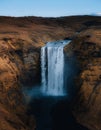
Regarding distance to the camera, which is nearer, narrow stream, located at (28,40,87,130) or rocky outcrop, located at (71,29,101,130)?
rocky outcrop, located at (71,29,101,130)

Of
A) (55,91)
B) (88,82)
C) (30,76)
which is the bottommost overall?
(55,91)

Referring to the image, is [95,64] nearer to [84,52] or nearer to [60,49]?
[84,52]

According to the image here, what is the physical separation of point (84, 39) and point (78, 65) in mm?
2955

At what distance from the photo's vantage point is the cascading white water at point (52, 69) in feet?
119

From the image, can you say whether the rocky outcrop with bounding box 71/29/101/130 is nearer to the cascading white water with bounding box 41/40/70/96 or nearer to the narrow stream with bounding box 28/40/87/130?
the narrow stream with bounding box 28/40/87/130

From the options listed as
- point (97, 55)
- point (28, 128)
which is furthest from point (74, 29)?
point (28, 128)

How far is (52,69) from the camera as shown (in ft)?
122

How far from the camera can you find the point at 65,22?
59250 millimetres

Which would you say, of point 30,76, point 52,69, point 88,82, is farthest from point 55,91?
point 88,82

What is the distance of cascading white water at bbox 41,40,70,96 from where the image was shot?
36.3 meters

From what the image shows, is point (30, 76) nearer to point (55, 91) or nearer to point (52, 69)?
point (52, 69)

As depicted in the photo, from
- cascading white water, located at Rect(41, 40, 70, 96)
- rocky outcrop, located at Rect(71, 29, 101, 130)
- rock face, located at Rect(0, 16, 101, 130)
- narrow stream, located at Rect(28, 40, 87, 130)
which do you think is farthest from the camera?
cascading white water, located at Rect(41, 40, 70, 96)

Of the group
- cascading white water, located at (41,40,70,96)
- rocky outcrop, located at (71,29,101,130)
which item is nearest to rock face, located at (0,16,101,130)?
rocky outcrop, located at (71,29,101,130)

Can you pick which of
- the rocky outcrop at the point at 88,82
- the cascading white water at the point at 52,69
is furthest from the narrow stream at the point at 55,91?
the rocky outcrop at the point at 88,82
